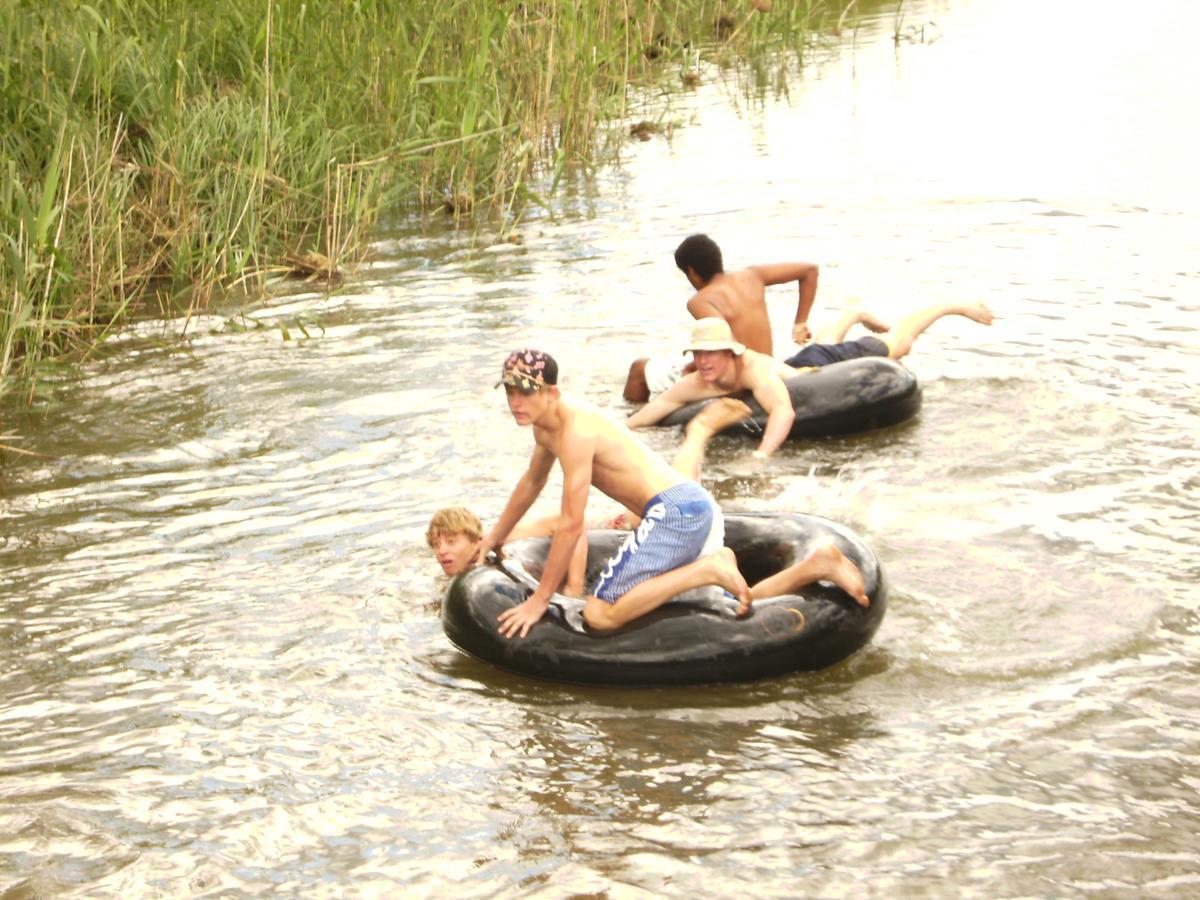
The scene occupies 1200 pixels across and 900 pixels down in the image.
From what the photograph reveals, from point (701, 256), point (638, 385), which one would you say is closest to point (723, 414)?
point (638, 385)

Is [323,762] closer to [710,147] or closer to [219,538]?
[219,538]

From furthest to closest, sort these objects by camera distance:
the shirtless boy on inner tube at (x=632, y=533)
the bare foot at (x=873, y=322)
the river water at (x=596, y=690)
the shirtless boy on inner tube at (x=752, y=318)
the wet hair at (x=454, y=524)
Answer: the bare foot at (x=873, y=322), the shirtless boy on inner tube at (x=752, y=318), the wet hair at (x=454, y=524), the shirtless boy on inner tube at (x=632, y=533), the river water at (x=596, y=690)

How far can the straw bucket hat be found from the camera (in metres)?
8.33

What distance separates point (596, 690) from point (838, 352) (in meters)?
3.98

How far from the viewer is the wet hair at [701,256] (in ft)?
30.9

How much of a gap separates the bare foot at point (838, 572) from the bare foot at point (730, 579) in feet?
0.95

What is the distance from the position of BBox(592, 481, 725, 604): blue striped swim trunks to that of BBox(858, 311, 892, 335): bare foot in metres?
3.98

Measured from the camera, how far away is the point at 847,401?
342 inches

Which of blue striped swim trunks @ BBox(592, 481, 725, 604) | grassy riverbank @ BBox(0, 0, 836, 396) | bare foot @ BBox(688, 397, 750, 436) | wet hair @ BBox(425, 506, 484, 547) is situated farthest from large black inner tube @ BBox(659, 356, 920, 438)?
grassy riverbank @ BBox(0, 0, 836, 396)

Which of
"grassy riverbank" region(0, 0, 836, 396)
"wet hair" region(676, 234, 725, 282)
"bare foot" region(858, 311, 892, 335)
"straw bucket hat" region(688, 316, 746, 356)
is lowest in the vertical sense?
"bare foot" region(858, 311, 892, 335)

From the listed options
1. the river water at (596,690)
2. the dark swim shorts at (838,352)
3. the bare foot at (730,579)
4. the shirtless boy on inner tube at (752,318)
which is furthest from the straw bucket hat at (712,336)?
the bare foot at (730,579)

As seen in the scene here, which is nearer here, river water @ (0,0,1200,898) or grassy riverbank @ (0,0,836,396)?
river water @ (0,0,1200,898)

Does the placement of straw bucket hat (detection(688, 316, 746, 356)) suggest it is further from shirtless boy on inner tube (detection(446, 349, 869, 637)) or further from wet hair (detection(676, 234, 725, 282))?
shirtless boy on inner tube (detection(446, 349, 869, 637))

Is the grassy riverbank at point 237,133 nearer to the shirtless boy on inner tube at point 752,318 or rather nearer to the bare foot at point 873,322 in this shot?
the shirtless boy on inner tube at point 752,318
